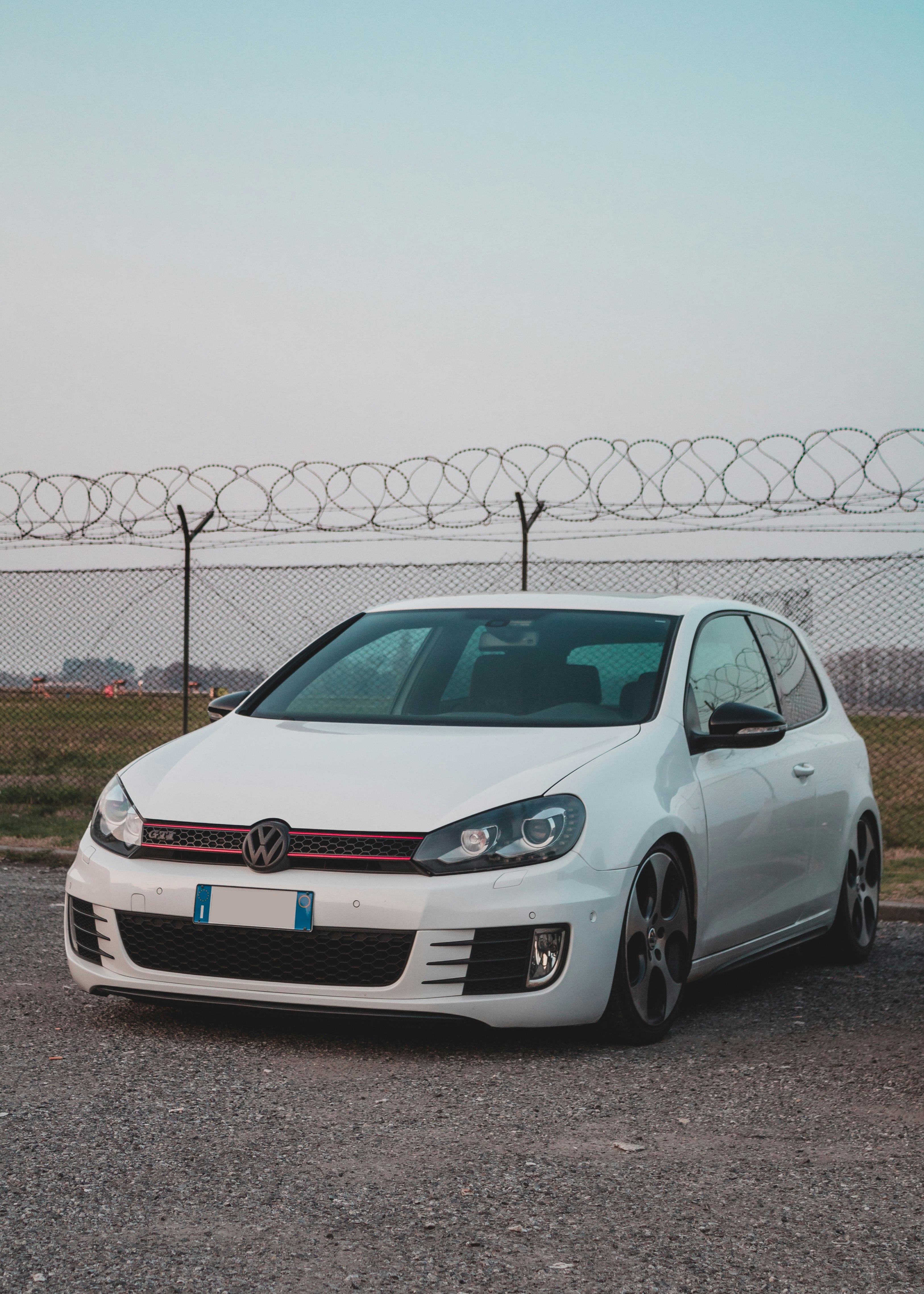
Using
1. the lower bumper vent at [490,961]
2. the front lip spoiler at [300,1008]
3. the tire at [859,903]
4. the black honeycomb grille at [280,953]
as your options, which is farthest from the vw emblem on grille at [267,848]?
the tire at [859,903]

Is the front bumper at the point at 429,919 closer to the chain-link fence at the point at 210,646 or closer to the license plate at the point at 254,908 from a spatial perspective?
the license plate at the point at 254,908

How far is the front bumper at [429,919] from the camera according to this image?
452 centimetres

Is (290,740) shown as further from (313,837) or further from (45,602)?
(45,602)

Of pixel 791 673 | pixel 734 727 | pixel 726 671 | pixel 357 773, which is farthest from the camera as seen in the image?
pixel 791 673

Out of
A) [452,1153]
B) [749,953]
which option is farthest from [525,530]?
[452,1153]

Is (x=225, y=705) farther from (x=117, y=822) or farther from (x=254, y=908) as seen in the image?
(x=254, y=908)

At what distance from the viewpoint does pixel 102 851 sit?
4.98 meters

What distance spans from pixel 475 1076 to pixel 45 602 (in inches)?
325

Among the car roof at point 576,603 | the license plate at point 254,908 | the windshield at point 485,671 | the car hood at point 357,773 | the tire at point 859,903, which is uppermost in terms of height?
the car roof at point 576,603

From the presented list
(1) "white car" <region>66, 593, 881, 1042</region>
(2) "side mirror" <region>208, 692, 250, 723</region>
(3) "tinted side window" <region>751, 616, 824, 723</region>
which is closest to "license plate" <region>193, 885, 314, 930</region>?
(1) "white car" <region>66, 593, 881, 1042</region>

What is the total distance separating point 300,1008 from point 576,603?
2.26m

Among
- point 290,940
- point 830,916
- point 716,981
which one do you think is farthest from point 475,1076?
point 830,916

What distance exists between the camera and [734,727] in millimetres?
5430

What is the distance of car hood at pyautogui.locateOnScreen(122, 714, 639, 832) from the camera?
467cm
